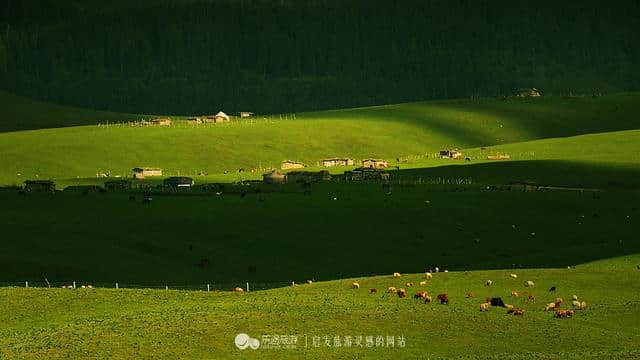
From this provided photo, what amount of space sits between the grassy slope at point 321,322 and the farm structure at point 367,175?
6579 cm

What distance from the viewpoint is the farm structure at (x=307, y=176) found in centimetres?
13290

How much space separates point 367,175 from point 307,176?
6.35 m

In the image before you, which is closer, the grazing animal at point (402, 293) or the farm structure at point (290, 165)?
the grazing animal at point (402, 293)

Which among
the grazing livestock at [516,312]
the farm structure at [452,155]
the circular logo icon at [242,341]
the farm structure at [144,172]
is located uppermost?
the farm structure at [452,155]

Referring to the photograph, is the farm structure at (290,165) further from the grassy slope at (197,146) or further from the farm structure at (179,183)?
the farm structure at (179,183)

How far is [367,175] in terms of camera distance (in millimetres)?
134250

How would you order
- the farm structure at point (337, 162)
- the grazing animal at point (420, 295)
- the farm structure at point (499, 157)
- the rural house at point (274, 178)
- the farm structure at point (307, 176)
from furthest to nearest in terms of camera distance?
the farm structure at point (337, 162) < the farm structure at point (499, 157) < the farm structure at point (307, 176) < the rural house at point (274, 178) < the grazing animal at point (420, 295)

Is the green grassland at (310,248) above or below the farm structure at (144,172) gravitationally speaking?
below

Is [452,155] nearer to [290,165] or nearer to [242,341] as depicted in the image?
[290,165]

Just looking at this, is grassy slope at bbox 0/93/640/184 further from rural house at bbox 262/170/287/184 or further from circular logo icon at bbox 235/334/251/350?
circular logo icon at bbox 235/334/251/350

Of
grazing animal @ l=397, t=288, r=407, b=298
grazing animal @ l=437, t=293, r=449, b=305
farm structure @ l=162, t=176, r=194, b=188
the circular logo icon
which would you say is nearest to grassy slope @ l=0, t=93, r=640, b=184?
farm structure @ l=162, t=176, r=194, b=188

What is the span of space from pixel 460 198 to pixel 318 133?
77.4m

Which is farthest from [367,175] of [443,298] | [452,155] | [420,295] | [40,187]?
[443,298]

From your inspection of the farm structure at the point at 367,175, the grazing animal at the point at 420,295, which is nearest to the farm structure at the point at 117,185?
the farm structure at the point at 367,175
